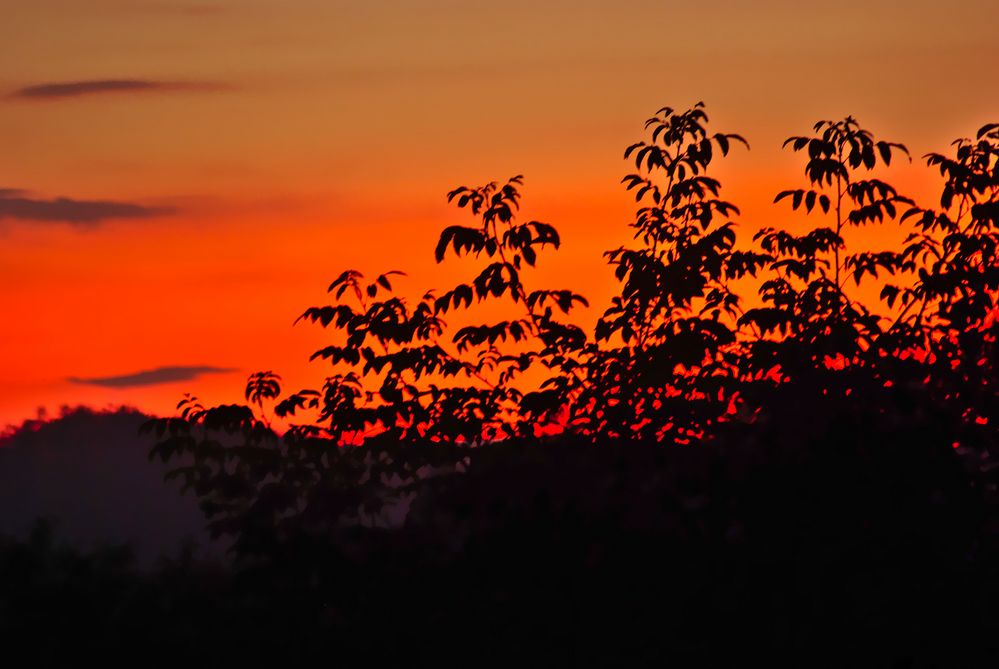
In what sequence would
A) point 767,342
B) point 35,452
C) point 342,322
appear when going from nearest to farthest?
point 767,342 < point 342,322 < point 35,452

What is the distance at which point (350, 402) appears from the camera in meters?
14.6

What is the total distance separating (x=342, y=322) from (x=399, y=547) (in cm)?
429

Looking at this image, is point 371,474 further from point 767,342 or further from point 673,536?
point 673,536

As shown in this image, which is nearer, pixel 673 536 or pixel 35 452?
pixel 673 536

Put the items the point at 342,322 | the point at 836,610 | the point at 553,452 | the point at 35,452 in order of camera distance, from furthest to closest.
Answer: the point at 35,452
the point at 342,322
the point at 553,452
the point at 836,610

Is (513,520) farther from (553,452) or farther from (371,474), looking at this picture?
(371,474)

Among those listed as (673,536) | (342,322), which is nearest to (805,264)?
(342,322)

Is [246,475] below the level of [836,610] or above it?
above

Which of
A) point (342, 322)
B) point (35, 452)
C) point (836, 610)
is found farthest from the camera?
point (35, 452)

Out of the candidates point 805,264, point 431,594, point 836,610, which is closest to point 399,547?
point 431,594

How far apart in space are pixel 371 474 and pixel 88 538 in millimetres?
2846

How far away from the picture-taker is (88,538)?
14430mm

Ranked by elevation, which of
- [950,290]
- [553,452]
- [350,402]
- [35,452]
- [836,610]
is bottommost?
[836,610]

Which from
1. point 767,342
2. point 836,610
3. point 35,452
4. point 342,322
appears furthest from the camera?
point 35,452
